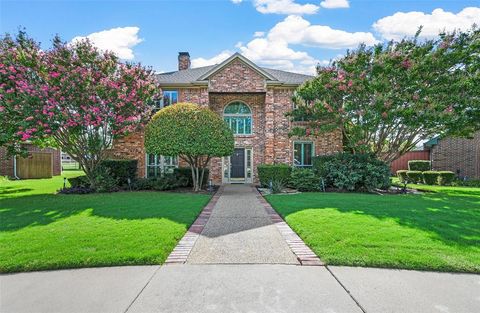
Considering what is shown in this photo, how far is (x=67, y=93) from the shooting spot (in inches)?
424

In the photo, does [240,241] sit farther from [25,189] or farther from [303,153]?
[25,189]

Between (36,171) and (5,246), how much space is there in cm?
2132

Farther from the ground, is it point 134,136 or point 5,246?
point 134,136

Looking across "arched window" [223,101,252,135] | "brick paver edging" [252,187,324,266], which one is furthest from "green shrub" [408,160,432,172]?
"brick paver edging" [252,187,324,266]

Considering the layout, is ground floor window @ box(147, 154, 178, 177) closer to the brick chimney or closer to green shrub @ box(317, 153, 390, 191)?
the brick chimney

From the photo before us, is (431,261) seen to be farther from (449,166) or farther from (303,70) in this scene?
(449,166)

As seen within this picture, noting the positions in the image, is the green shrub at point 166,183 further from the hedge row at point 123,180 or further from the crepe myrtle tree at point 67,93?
the crepe myrtle tree at point 67,93

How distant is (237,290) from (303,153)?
14157 mm

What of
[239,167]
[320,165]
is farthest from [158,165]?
[320,165]

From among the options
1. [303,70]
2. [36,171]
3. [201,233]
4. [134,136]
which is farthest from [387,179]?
[36,171]

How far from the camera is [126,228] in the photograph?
19.0 feet

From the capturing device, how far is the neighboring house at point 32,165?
20062 millimetres

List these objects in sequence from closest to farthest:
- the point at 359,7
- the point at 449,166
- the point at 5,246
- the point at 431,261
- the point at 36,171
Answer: the point at 431,261 < the point at 5,246 < the point at 359,7 < the point at 449,166 < the point at 36,171

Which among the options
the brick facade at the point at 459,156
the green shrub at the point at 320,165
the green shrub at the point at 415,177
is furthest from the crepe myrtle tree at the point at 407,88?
the brick facade at the point at 459,156
